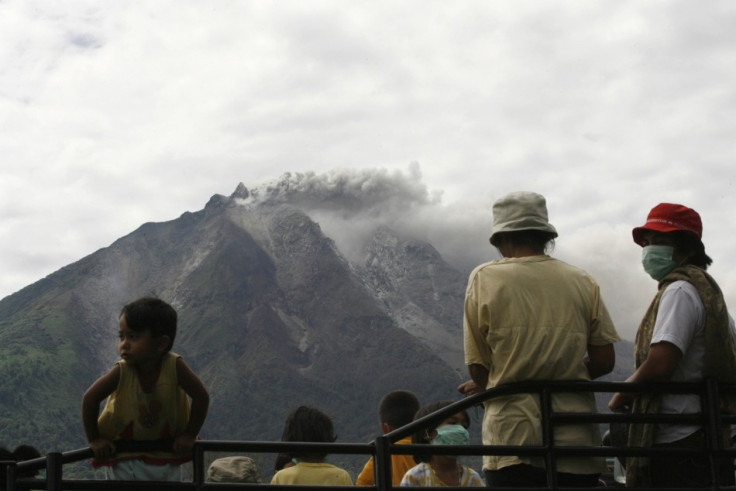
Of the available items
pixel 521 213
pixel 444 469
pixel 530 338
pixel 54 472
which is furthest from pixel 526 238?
pixel 54 472

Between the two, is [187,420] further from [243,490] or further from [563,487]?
[563,487]

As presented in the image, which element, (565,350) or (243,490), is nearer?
(243,490)

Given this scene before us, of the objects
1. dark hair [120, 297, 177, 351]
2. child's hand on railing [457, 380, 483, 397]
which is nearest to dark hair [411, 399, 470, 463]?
child's hand on railing [457, 380, 483, 397]

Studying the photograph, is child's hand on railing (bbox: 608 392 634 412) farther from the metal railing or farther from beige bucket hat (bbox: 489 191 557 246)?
beige bucket hat (bbox: 489 191 557 246)

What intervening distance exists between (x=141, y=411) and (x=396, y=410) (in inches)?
108

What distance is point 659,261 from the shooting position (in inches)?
223

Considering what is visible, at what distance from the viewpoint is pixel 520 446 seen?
4.96 m

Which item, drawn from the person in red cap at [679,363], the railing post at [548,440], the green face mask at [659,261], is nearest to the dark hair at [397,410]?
the person in red cap at [679,363]

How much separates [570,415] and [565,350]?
15.9 inches

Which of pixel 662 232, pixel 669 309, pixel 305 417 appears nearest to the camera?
pixel 669 309

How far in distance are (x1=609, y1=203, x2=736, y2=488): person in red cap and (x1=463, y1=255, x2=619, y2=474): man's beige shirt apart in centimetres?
24

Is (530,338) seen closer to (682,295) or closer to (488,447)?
(488,447)

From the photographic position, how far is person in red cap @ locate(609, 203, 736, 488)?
5.23 m

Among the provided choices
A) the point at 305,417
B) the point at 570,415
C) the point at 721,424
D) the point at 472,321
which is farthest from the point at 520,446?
the point at 305,417
